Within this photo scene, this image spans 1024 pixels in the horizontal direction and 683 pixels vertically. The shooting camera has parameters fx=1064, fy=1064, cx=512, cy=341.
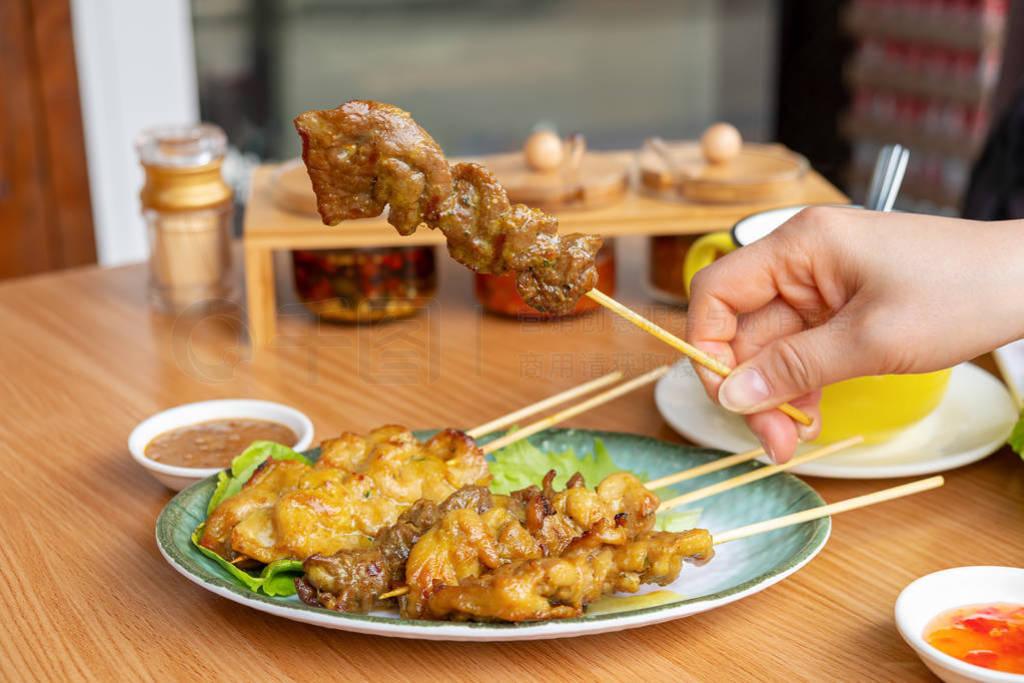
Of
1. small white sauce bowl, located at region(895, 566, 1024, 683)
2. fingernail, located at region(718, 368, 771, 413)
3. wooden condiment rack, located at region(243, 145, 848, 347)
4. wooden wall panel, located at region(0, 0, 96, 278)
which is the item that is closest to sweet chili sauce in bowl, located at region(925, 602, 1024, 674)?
small white sauce bowl, located at region(895, 566, 1024, 683)

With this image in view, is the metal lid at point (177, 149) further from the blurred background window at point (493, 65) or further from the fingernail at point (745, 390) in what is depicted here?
the blurred background window at point (493, 65)

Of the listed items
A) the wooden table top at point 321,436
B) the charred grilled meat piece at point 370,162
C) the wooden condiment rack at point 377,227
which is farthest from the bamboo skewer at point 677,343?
the wooden condiment rack at point 377,227

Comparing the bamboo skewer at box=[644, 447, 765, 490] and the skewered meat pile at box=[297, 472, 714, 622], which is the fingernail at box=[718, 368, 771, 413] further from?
the skewered meat pile at box=[297, 472, 714, 622]

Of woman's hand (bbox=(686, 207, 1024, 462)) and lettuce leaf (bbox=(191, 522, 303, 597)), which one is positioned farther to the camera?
woman's hand (bbox=(686, 207, 1024, 462))

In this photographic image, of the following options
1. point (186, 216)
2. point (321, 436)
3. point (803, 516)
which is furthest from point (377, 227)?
point (803, 516)

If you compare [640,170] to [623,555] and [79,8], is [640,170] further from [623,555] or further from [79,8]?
[79,8]

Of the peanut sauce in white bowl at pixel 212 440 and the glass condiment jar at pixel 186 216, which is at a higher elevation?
the glass condiment jar at pixel 186 216
